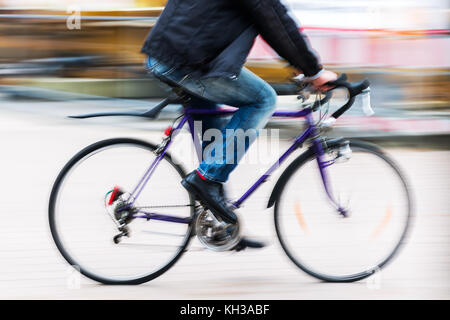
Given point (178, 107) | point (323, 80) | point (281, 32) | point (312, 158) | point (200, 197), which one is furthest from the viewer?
point (178, 107)

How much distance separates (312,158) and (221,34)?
0.81m

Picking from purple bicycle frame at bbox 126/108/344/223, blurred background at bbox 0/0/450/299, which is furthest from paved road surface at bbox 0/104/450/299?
purple bicycle frame at bbox 126/108/344/223

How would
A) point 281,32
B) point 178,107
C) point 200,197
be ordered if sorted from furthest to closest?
point 178,107, point 200,197, point 281,32

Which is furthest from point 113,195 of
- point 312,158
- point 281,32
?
point 281,32

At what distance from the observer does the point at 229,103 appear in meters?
3.13

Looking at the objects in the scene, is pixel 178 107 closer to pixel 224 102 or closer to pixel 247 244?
pixel 224 102

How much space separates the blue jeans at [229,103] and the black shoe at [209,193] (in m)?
0.04

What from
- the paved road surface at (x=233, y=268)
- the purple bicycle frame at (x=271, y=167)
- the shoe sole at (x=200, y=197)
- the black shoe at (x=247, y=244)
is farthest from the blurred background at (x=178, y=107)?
the shoe sole at (x=200, y=197)

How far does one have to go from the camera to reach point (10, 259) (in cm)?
378

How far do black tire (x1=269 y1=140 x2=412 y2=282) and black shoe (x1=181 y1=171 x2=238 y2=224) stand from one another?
0.26 metres

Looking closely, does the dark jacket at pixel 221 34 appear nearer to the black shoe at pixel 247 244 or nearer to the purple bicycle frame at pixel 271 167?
the purple bicycle frame at pixel 271 167
